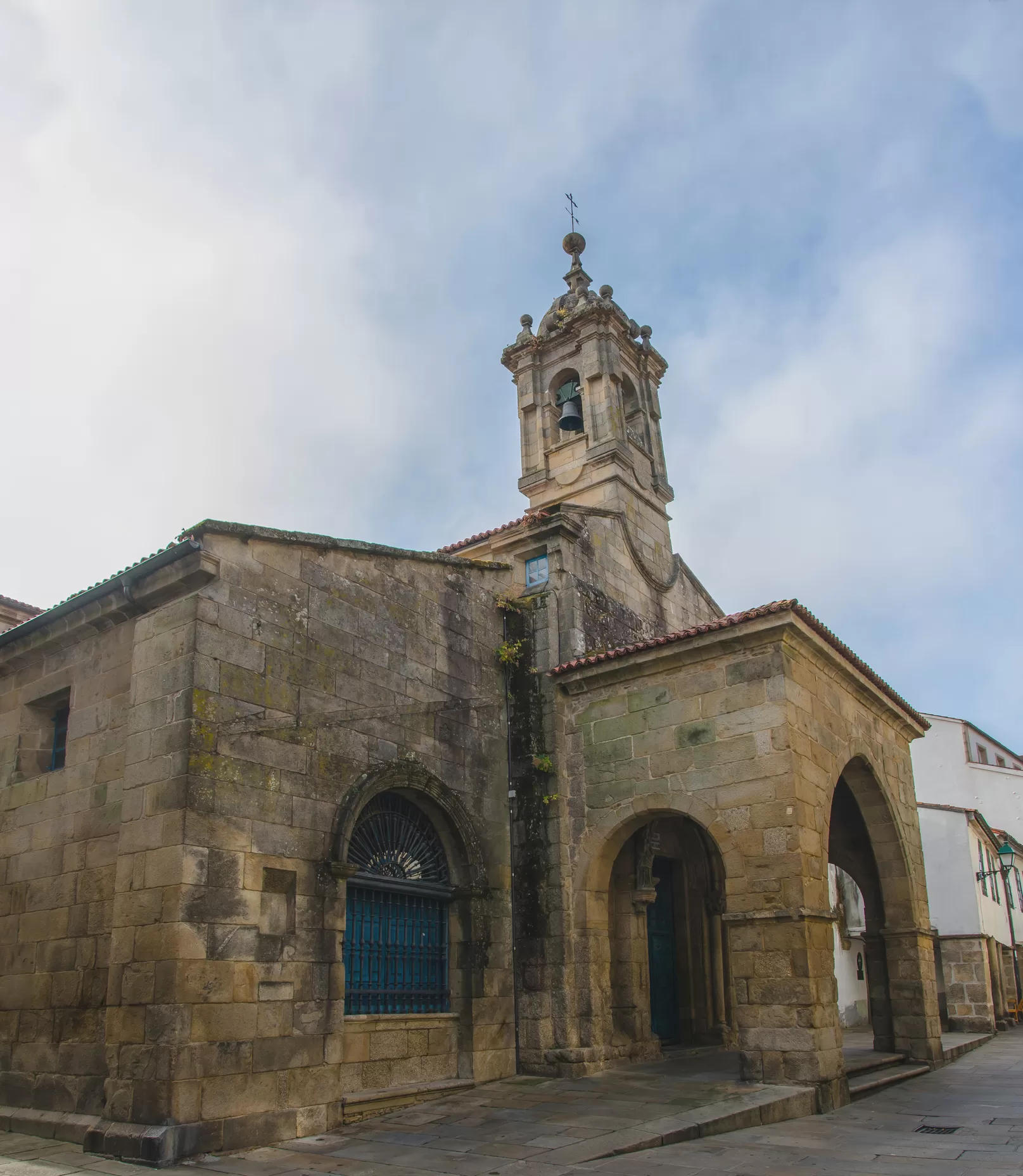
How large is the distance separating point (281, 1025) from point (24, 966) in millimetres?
2868

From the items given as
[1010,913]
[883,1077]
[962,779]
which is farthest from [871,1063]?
[962,779]

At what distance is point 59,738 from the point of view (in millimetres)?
10273

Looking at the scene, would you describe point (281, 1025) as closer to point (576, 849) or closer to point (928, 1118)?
point (576, 849)

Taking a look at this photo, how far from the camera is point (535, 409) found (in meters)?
17.0

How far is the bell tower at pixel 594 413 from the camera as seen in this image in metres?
15.9

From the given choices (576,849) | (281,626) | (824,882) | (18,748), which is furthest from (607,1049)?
(18,748)

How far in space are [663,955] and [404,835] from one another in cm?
520

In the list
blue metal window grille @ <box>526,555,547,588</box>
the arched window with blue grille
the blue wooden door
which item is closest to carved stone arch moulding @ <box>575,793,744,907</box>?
the arched window with blue grille

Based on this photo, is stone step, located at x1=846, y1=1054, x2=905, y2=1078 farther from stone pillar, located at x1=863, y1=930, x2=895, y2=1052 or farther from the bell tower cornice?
the bell tower cornice

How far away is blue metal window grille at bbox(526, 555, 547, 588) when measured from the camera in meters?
12.9

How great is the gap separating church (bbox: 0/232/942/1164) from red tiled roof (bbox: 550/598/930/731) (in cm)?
5

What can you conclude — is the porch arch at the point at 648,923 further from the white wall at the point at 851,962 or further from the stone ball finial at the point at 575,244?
the stone ball finial at the point at 575,244

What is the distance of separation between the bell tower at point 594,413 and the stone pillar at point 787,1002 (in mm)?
7377

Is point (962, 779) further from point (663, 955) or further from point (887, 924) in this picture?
point (663, 955)
